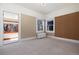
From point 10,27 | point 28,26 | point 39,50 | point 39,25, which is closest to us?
point 39,50

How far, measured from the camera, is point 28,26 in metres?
5.53

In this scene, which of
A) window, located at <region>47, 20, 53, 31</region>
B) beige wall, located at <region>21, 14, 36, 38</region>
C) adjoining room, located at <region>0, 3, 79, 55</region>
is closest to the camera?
adjoining room, located at <region>0, 3, 79, 55</region>

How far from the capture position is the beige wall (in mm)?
5121

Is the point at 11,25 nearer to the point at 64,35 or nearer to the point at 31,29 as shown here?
the point at 31,29

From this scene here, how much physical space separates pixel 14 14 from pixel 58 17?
10.8 feet

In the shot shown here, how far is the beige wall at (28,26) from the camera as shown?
512 cm

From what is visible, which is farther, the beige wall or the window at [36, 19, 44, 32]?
the window at [36, 19, 44, 32]

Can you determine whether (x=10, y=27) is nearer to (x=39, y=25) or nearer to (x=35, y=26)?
(x=35, y=26)

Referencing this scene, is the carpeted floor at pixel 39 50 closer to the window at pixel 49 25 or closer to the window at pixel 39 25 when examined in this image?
the window at pixel 39 25

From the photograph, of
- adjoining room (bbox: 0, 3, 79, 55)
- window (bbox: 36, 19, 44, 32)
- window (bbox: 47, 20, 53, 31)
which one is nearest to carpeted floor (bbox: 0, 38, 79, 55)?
adjoining room (bbox: 0, 3, 79, 55)

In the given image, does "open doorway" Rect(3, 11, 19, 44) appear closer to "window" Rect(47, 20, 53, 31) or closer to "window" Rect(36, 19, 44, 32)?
"window" Rect(36, 19, 44, 32)

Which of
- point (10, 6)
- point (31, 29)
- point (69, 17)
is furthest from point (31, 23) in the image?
point (69, 17)

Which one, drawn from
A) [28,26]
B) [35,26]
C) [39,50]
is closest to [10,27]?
[28,26]

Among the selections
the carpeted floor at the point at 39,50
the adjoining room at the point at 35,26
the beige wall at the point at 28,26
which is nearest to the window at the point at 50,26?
the adjoining room at the point at 35,26
